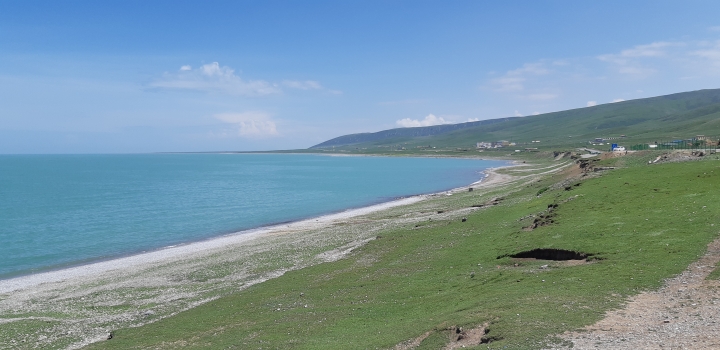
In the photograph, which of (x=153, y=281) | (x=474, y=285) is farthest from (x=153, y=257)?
(x=474, y=285)

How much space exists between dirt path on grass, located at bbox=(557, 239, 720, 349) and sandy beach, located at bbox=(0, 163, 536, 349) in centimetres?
2415

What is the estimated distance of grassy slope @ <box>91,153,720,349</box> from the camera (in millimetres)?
19062

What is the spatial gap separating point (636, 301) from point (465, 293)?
751cm

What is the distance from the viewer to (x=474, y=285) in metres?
24.8

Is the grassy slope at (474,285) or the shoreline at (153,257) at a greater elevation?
the grassy slope at (474,285)

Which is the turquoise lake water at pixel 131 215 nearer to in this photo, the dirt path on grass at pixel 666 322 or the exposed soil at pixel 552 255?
the exposed soil at pixel 552 255

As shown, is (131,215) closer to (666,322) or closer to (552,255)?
(552,255)

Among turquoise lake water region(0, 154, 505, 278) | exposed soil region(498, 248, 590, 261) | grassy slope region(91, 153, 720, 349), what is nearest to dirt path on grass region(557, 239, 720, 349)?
grassy slope region(91, 153, 720, 349)

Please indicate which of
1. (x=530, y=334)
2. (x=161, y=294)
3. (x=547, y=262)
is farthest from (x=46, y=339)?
(x=547, y=262)

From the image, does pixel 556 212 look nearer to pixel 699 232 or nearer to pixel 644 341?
pixel 699 232

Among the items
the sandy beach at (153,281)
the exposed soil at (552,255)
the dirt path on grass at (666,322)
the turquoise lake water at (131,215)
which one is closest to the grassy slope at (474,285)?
the exposed soil at (552,255)

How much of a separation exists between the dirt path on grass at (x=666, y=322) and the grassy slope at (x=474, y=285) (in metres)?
0.71

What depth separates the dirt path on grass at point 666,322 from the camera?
14664 millimetres

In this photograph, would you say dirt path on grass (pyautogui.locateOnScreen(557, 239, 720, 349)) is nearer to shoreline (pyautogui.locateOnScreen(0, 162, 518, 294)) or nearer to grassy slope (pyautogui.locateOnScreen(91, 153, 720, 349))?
grassy slope (pyautogui.locateOnScreen(91, 153, 720, 349))
